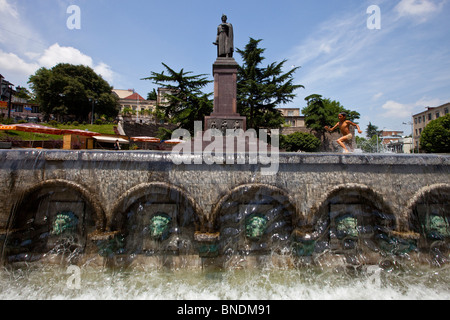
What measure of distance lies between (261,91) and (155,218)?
18.7 meters

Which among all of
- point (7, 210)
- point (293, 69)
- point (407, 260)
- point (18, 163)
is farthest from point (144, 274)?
point (293, 69)

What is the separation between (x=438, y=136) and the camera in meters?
32.6

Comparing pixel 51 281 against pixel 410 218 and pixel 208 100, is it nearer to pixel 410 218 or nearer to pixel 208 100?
pixel 410 218

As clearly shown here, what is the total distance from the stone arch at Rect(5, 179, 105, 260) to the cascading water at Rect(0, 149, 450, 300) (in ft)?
0.05

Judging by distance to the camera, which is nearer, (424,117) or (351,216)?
(351,216)

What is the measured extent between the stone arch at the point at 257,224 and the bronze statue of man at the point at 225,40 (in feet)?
24.4

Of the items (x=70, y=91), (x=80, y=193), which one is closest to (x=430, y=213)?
(x=80, y=193)

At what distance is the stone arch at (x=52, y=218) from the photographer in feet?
12.8

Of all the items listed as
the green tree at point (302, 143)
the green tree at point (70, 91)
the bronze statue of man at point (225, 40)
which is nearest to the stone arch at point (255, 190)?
the bronze statue of man at point (225, 40)

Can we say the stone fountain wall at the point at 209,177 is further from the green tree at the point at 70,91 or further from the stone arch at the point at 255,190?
the green tree at the point at 70,91

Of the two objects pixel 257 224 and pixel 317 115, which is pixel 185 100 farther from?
pixel 317 115

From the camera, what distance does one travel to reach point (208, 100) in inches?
730

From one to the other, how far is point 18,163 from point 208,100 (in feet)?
50.7

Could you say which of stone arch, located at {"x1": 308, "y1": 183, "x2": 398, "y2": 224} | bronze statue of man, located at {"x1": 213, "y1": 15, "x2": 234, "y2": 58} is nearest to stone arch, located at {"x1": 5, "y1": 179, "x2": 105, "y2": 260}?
stone arch, located at {"x1": 308, "y1": 183, "x2": 398, "y2": 224}
